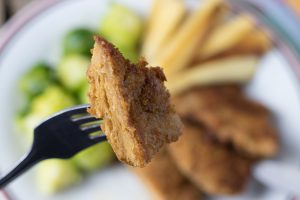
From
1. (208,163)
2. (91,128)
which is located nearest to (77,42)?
(208,163)

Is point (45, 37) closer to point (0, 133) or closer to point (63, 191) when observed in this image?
point (0, 133)

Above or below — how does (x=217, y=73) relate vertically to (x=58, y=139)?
above

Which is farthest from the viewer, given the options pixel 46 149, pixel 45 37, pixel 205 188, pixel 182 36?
pixel 45 37

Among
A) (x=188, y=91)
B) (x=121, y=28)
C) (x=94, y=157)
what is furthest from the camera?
(x=121, y=28)

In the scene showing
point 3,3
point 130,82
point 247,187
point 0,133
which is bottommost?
point 247,187

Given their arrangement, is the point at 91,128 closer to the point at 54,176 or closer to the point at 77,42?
the point at 54,176

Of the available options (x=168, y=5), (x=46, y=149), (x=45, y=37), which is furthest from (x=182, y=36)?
(x=46, y=149)
